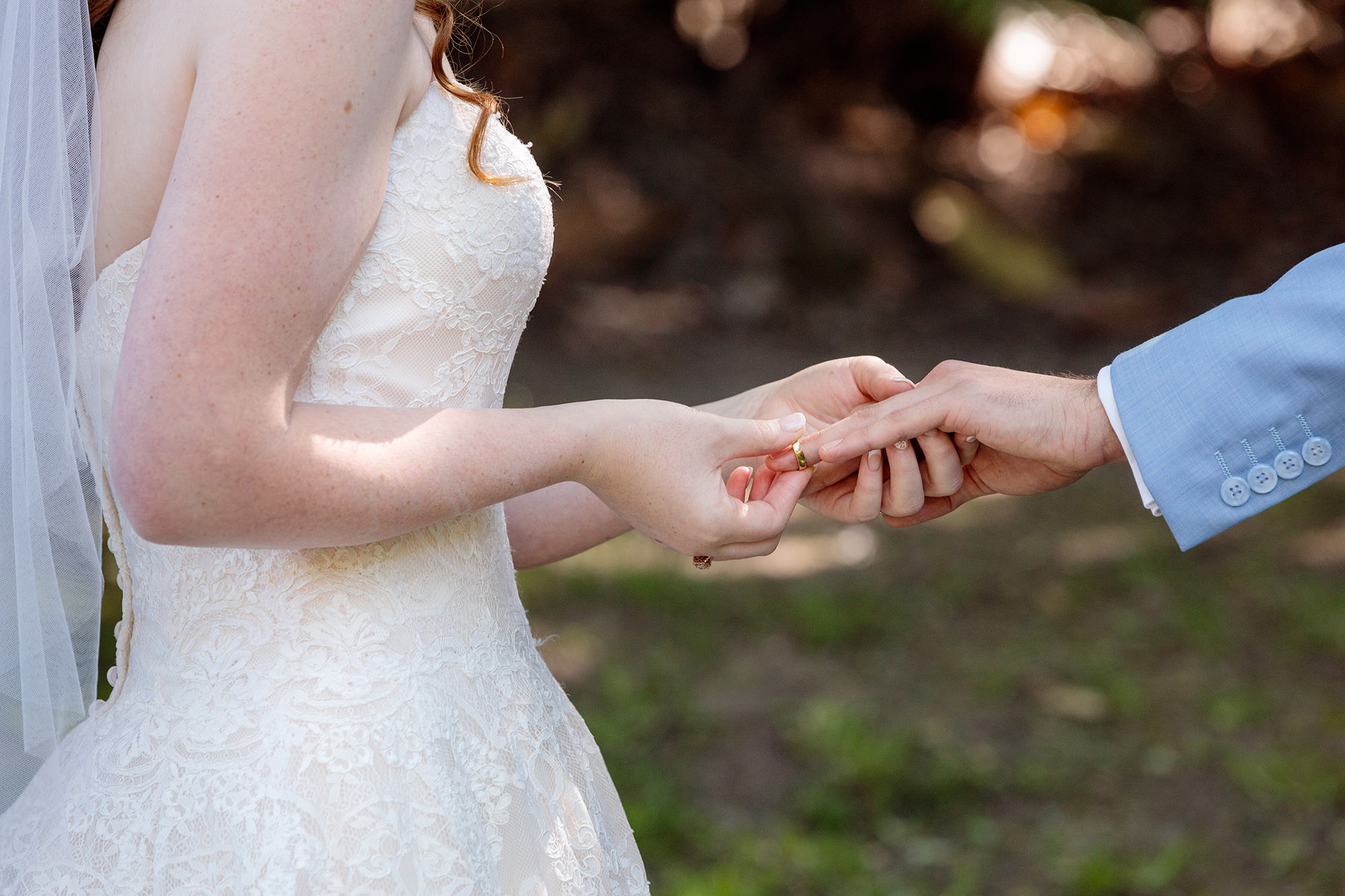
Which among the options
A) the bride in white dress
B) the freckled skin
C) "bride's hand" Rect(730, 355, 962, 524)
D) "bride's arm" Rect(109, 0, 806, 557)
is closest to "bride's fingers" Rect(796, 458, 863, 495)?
"bride's hand" Rect(730, 355, 962, 524)

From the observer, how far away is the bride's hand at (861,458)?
173 centimetres

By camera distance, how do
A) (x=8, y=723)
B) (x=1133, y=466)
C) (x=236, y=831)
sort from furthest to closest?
(x=1133, y=466) < (x=8, y=723) < (x=236, y=831)

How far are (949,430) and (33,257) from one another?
1.21 metres

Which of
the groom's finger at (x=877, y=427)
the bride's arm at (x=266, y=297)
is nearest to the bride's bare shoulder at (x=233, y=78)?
the bride's arm at (x=266, y=297)

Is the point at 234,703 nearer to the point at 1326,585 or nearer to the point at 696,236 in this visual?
the point at 1326,585

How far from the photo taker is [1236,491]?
5.34 ft

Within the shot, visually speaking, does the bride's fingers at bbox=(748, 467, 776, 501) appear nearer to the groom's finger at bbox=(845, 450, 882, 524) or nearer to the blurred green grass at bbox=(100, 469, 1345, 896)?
the groom's finger at bbox=(845, 450, 882, 524)

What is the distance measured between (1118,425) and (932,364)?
6.37 m

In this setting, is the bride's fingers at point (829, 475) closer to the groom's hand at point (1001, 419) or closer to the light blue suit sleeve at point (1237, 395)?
the groom's hand at point (1001, 419)

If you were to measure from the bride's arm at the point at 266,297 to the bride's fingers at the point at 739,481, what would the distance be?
19.4 inches

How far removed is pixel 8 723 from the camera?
4.44ft

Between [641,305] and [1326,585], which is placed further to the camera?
[641,305]

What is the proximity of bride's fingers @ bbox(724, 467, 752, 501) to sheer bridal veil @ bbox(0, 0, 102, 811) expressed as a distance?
78cm

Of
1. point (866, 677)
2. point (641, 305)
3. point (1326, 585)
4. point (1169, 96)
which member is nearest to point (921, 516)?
point (866, 677)
